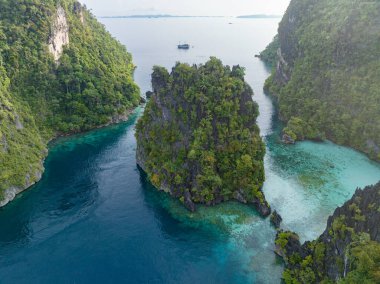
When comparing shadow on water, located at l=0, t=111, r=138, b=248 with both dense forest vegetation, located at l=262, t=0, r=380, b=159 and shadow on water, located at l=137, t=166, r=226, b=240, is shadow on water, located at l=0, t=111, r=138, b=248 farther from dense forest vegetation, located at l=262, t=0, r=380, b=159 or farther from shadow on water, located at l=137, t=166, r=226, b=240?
dense forest vegetation, located at l=262, t=0, r=380, b=159

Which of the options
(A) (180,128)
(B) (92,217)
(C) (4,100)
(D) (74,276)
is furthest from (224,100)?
(C) (4,100)

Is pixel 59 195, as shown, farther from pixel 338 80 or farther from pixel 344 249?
pixel 338 80

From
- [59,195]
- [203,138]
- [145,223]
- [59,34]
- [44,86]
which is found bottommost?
[145,223]

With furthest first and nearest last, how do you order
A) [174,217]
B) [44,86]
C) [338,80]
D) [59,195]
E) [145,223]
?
1. [44,86]
2. [338,80]
3. [59,195]
4. [174,217]
5. [145,223]

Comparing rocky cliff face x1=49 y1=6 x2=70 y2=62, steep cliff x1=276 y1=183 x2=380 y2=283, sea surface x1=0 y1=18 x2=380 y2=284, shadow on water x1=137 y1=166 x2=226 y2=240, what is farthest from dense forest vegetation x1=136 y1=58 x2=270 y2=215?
rocky cliff face x1=49 y1=6 x2=70 y2=62

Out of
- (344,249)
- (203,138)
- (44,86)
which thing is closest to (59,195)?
(203,138)

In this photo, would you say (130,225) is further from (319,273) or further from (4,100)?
(4,100)

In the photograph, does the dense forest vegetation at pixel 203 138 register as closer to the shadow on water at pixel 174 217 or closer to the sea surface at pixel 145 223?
the shadow on water at pixel 174 217

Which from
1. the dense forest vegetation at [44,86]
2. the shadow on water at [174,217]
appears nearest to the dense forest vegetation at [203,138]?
the shadow on water at [174,217]
